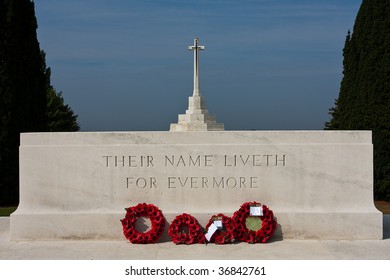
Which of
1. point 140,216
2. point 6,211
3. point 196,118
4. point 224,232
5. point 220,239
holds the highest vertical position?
point 196,118

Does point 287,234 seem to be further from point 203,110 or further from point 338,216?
point 203,110

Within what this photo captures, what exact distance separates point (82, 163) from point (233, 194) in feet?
8.43

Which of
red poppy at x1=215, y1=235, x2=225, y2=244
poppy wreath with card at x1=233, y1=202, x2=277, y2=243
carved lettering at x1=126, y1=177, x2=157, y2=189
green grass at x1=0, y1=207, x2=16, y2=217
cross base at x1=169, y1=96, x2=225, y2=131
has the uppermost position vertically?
cross base at x1=169, y1=96, x2=225, y2=131

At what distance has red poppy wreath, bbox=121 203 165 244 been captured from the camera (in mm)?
8258

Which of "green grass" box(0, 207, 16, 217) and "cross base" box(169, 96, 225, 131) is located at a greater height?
"cross base" box(169, 96, 225, 131)

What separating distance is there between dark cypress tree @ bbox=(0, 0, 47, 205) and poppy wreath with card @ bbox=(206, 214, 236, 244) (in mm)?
8720

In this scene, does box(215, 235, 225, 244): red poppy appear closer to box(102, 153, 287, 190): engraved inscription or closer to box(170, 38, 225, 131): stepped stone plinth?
box(102, 153, 287, 190): engraved inscription

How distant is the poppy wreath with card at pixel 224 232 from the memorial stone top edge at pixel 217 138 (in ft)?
4.20

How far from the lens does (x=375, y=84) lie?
48.8 ft

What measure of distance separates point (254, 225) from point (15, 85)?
995 cm

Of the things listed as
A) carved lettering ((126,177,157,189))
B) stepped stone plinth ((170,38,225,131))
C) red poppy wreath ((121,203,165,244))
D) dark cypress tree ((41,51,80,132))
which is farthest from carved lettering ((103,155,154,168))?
dark cypress tree ((41,51,80,132))

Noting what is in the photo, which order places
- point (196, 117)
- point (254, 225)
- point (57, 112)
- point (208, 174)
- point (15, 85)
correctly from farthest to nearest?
1. point (57, 112)
2. point (15, 85)
3. point (196, 117)
4. point (208, 174)
5. point (254, 225)

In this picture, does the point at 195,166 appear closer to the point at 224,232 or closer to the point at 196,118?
the point at 224,232

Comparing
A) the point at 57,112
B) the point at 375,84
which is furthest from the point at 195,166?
the point at 57,112
